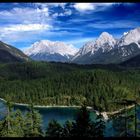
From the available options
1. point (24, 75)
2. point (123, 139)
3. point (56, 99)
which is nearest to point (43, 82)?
point (56, 99)

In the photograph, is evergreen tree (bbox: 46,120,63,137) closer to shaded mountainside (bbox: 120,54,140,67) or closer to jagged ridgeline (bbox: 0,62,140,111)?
jagged ridgeline (bbox: 0,62,140,111)

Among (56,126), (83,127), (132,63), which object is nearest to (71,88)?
(56,126)

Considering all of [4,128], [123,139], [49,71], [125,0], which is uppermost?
[49,71]

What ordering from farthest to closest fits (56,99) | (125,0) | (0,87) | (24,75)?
(24,75), (0,87), (56,99), (125,0)

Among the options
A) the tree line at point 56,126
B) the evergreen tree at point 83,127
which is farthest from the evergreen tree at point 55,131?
the evergreen tree at point 83,127

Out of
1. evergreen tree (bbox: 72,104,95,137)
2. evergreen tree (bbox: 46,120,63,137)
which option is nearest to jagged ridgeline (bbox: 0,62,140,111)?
evergreen tree (bbox: 46,120,63,137)

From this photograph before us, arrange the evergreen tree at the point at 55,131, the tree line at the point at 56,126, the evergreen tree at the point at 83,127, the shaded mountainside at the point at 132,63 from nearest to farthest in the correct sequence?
the evergreen tree at the point at 83,127 → the tree line at the point at 56,126 → the evergreen tree at the point at 55,131 → the shaded mountainside at the point at 132,63

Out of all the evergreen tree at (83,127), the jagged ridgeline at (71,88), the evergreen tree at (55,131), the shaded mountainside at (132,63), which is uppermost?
the shaded mountainside at (132,63)

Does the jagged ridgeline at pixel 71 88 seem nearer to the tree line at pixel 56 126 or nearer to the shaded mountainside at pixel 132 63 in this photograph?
the tree line at pixel 56 126

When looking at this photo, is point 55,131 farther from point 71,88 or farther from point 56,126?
point 71,88

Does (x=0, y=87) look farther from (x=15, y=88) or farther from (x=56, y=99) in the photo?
(x=56, y=99)

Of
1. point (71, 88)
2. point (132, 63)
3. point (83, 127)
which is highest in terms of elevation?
point (132, 63)
